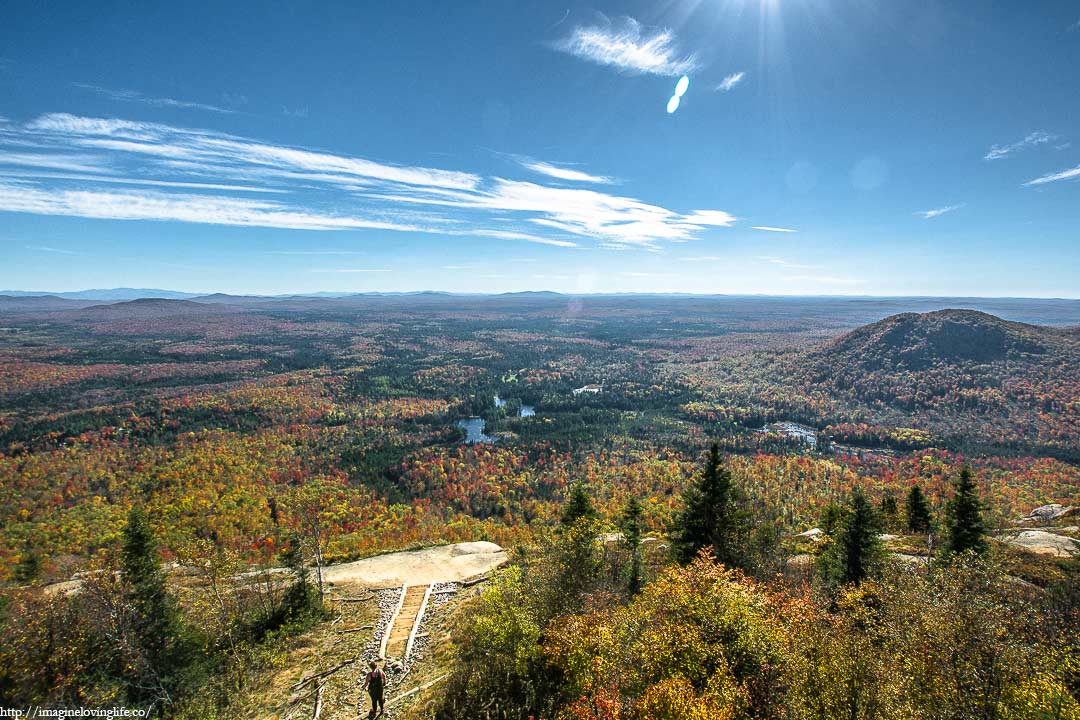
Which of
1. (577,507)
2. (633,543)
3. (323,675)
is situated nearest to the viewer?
(323,675)

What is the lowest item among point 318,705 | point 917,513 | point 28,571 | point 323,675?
point 917,513

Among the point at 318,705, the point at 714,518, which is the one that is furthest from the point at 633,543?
the point at 318,705

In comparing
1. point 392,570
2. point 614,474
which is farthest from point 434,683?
point 614,474

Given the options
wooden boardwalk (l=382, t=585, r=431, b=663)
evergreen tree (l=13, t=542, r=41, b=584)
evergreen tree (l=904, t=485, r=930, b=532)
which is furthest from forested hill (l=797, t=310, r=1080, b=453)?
evergreen tree (l=13, t=542, r=41, b=584)

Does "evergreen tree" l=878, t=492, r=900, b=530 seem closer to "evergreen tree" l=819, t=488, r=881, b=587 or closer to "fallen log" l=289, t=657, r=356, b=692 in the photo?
"evergreen tree" l=819, t=488, r=881, b=587

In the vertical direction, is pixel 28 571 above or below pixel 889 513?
above

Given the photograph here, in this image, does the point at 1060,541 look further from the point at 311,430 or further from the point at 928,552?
the point at 311,430

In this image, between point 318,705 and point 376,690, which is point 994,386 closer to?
point 376,690
